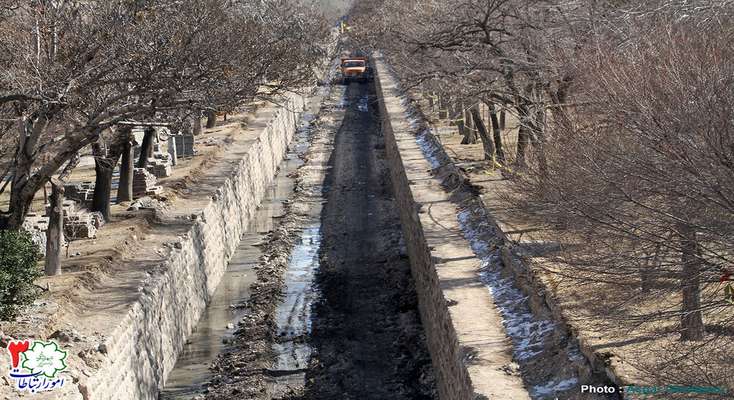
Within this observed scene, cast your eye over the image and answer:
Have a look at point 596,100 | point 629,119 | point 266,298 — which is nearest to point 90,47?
point 266,298

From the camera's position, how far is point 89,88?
1789cm

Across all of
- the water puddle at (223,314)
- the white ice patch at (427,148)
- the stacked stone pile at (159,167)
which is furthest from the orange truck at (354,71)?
the stacked stone pile at (159,167)

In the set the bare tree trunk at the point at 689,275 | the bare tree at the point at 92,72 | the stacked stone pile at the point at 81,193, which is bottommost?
the stacked stone pile at the point at 81,193

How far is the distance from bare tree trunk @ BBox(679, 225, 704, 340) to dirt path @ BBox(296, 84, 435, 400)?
686 cm

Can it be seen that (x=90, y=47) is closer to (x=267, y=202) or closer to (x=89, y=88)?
(x=89, y=88)

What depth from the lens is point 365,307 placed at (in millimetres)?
22266

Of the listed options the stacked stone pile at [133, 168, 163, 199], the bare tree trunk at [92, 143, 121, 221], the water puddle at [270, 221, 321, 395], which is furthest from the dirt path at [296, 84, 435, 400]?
the bare tree trunk at [92, 143, 121, 221]

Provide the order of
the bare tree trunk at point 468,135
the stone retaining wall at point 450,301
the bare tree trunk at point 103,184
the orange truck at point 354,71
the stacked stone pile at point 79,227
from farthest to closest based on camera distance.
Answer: the orange truck at point 354,71
the bare tree trunk at point 468,135
the bare tree trunk at point 103,184
the stacked stone pile at point 79,227
the stone retaining wall at point 450,301

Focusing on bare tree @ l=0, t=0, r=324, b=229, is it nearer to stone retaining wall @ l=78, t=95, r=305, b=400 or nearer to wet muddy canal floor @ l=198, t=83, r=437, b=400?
stone retaining wall @ l=78, t=95, r=305, b=400

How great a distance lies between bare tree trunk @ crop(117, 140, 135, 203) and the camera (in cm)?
2575

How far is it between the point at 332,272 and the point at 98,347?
11227mm

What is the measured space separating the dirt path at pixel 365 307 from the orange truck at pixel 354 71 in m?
35.9

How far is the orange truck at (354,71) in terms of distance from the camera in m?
73.4

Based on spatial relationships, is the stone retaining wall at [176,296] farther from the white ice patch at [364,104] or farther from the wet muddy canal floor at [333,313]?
the white ice patch at [364,104]
